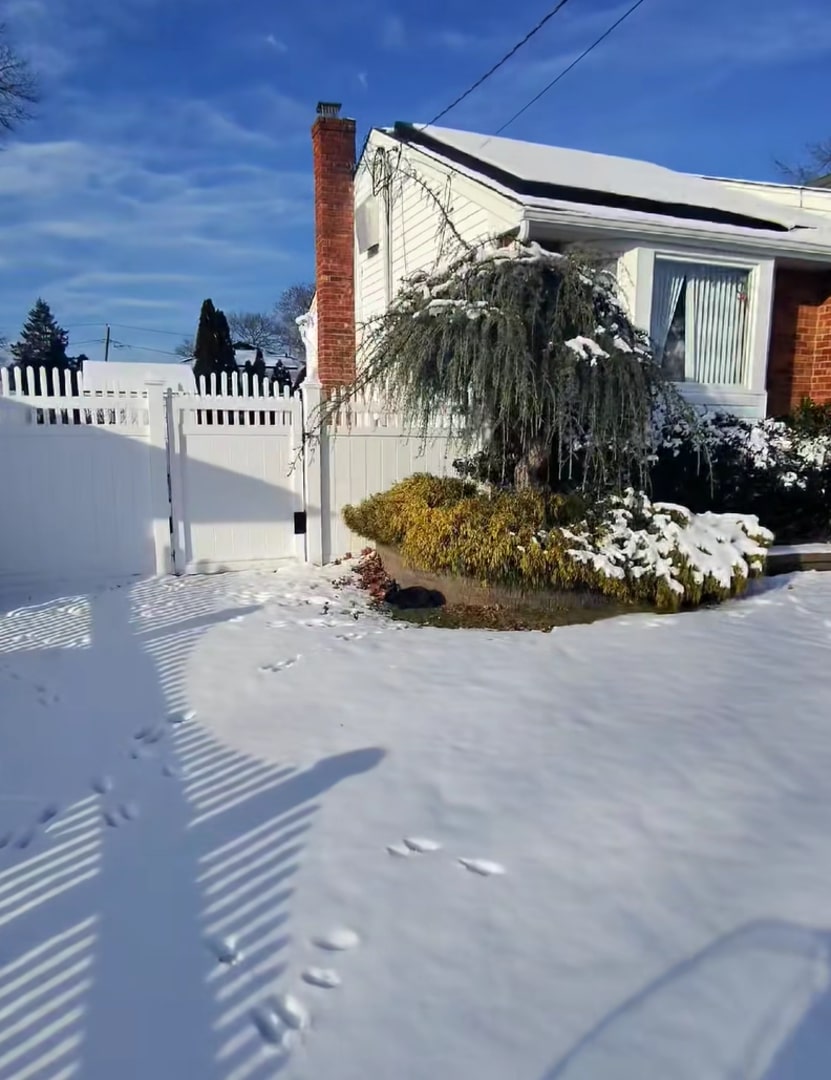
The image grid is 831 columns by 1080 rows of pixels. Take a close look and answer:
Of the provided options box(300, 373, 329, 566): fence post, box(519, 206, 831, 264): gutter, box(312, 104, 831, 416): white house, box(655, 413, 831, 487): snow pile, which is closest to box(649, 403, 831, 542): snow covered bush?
box(655, 413, 831, 487): snow pile

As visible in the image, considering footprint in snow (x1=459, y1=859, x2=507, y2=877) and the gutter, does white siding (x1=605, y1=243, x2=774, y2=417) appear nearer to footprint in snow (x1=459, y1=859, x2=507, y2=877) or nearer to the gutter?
the gutter

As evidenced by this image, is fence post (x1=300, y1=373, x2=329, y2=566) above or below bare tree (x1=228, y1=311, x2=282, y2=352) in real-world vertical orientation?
below

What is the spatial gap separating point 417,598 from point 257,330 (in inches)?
1824

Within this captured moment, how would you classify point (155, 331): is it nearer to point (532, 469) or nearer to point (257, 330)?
point (257, 330)

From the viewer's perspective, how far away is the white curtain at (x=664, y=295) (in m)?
8.09

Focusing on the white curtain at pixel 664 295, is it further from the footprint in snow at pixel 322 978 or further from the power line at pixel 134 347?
the power line at pixel 134 347

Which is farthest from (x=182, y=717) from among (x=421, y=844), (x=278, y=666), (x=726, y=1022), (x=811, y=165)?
(x=811, y=165)

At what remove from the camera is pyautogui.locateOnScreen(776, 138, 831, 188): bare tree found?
85.9 feet

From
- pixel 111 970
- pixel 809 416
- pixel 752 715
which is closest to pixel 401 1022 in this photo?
pixel 111 970

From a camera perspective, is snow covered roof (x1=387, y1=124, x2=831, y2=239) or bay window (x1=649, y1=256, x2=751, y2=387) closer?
bay window (x1=649, y1=256, x2=751, y2=387)

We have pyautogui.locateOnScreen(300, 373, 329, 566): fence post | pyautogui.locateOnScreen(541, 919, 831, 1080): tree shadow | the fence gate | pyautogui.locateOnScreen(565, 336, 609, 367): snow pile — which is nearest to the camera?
pyautogui.locateOnScreen(541, 919, 831, 1080): tree shadow

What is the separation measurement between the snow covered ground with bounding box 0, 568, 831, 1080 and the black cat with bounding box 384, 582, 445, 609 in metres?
1.28

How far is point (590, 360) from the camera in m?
5.29

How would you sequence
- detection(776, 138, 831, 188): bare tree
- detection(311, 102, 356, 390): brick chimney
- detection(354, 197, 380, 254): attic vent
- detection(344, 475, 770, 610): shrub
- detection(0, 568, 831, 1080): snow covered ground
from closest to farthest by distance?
detection(0, 568, 831, 1080): snow covered ground < detection(344, 475, 770, 610): shrub < detection(311, 102, 356, 390): brick chimney < detection(354, 197, 380, 254): attic vent < detection(776, 138, 831, 188): bare tree
